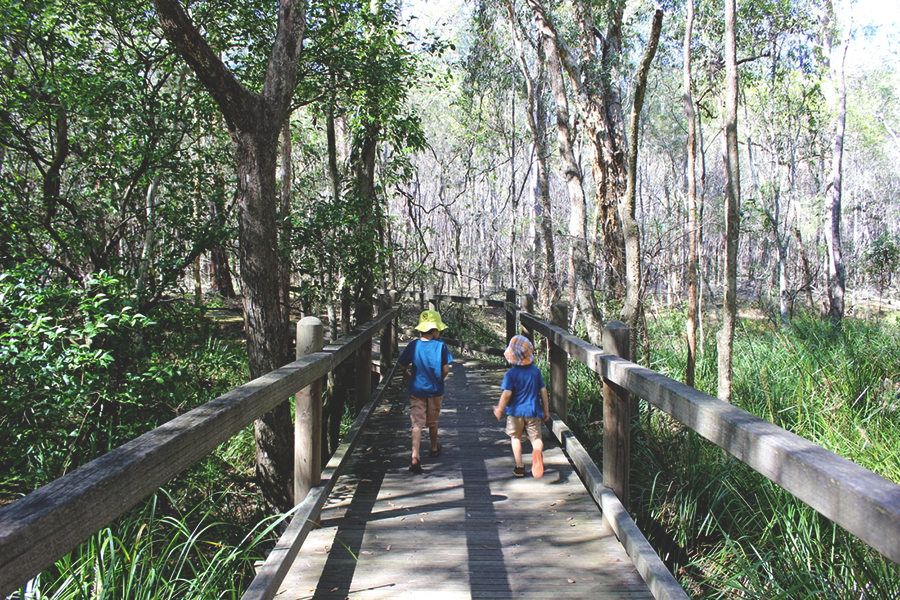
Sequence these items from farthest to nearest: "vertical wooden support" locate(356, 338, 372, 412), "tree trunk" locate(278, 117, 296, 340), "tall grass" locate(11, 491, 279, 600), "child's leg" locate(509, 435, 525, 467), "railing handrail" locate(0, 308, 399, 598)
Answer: "tree trunk" locate(278, 117, 296, 340), "vertical wooden support" locate(356, 338, 372, 412), "child's leg" locate(509, 435, 525, 467), "tall grass" locate(11, 491, 279, 600), "railing handrail" locate(0, 308, 399, 598)

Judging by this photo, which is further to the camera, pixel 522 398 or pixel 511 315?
pixel 511 315

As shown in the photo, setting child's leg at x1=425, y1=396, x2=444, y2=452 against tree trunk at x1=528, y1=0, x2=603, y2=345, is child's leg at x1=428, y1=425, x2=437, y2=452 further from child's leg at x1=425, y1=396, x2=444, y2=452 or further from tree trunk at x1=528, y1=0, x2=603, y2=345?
tree trunk at x1=528, y1=0, x2=603, y2=345

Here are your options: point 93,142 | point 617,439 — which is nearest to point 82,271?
point 93,142

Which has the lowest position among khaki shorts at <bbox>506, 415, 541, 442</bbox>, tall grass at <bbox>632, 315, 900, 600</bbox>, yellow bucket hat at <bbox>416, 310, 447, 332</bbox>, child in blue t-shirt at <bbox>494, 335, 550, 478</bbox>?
tall grass at <bbox>632, 315, 900, 600</bbox>

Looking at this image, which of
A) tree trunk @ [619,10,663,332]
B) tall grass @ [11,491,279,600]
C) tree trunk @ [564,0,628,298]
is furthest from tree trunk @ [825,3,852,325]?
tall grass @ [11,491,279,600]

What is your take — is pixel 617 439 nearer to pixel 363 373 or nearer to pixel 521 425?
pixel 521 425

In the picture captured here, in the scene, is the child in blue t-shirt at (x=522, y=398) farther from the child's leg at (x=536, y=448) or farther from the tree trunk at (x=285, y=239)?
the tree trunk at (x=285, y=239)

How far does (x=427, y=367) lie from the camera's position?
4973 mm

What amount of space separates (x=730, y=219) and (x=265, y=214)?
5.07 metres

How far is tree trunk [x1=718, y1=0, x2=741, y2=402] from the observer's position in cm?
668

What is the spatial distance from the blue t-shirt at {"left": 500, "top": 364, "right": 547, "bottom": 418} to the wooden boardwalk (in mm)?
436

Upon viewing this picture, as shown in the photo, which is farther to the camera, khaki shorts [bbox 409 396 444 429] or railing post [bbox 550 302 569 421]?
railing post [bbox 550 302 569 421]

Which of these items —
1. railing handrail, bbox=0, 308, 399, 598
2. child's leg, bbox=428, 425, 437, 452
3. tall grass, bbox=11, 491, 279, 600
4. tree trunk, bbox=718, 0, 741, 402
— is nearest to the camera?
railing handrail, bbox=0, 308, 399, 598

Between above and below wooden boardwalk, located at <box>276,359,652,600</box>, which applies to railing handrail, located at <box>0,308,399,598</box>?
above
